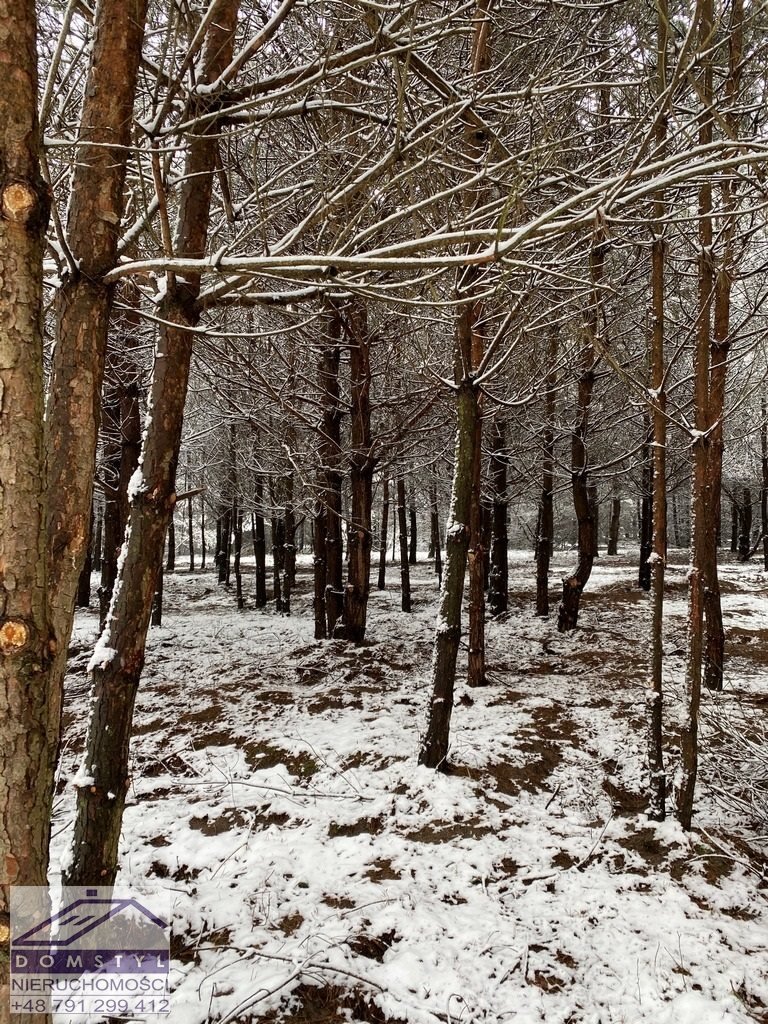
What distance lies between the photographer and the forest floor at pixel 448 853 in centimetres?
279

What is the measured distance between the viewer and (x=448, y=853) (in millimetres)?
3951

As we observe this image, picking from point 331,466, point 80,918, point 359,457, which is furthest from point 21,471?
point 331,466

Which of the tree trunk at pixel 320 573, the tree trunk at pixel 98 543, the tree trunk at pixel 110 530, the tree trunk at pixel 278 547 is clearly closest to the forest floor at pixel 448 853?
the tree trunk at pixel 110 530

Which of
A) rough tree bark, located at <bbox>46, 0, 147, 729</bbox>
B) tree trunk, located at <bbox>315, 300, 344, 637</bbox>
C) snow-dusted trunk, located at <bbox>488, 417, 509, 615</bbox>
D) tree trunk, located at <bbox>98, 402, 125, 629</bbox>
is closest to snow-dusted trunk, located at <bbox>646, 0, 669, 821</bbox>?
rough tree bark, located at <bbox>46, 0, 147, 729</bbox>

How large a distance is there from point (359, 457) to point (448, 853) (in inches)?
251

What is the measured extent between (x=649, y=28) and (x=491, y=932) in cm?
667

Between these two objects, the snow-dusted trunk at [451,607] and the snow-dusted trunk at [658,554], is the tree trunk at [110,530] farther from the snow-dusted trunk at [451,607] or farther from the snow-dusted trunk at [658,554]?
the snow-dusted trunk at [658,554]

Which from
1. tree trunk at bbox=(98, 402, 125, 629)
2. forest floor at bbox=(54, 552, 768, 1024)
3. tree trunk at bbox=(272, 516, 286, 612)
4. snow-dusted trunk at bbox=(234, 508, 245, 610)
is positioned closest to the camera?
forest floor at bbox=(54, 552, 768, 1024)

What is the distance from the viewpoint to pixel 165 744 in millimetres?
5980

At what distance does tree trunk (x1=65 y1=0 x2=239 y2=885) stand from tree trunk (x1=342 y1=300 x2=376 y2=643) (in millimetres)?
5261

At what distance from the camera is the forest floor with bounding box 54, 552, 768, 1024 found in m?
2.79

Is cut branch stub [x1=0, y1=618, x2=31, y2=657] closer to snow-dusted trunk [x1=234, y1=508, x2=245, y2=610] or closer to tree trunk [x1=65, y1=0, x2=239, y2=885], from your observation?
tree trunk [x1=65, y1=0, x2=239, y2=885]

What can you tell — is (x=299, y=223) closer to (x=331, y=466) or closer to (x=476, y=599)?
(x=476, y=599)

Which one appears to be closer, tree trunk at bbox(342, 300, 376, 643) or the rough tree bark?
the rough tree bark
